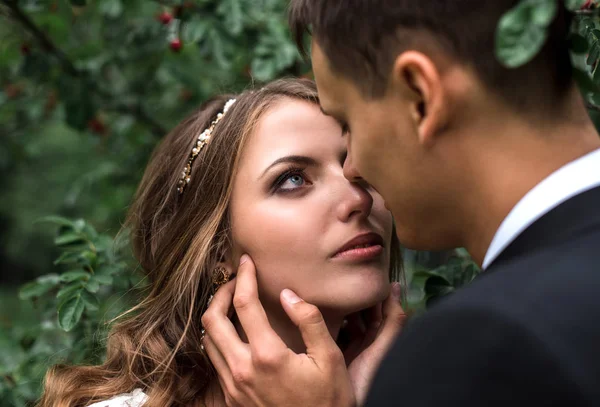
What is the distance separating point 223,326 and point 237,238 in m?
0.29

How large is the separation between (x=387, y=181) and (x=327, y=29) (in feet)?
1.12

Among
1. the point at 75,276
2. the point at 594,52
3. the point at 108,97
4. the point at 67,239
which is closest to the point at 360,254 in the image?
the point at 594,52

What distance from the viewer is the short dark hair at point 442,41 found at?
139 centimetres

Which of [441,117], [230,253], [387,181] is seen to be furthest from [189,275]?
[441,117]

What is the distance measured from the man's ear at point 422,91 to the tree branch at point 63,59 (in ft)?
8.05

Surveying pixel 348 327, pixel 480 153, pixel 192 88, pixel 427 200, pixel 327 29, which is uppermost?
pixel 327 29

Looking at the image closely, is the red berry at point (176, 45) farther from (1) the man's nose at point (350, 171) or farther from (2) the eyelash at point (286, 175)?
(1) the man's nose at point (350, 171)

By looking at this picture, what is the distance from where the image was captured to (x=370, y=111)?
1529 mm

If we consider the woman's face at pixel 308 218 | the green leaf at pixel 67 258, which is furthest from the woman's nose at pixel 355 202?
the green leaf at pixel 67 258

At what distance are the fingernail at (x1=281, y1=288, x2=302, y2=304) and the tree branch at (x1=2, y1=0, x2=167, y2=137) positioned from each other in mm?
1878

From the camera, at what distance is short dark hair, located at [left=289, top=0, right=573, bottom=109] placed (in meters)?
1.39

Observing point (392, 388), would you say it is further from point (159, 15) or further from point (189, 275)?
point (159, 15)

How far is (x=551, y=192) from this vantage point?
1.33 metres

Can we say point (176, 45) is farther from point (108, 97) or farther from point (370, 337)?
point (370, 337)
